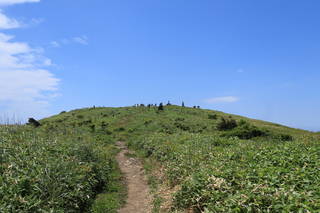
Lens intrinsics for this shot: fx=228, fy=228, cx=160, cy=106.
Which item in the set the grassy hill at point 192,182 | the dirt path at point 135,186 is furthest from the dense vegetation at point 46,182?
the dirt path at point 135,186

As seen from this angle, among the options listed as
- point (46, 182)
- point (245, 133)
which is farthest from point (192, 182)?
point (245, 133)

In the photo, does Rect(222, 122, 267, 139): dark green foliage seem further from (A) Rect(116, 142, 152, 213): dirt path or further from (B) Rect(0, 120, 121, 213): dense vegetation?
(B) Rect(0, 120, 121, 213): dense vegetation

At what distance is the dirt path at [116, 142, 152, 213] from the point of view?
29.1 ft

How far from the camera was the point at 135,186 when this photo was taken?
11789mm

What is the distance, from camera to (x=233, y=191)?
6.70 meters

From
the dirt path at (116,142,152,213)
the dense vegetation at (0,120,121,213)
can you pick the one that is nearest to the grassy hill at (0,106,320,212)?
the dense vegetation at (0,120,121,213)

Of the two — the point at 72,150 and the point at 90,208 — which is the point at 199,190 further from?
the point at 72,150

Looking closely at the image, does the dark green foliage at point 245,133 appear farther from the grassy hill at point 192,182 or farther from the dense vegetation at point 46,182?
the dense vegetation at point 46,182

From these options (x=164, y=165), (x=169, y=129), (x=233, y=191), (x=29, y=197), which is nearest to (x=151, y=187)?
(x=164, y=165)

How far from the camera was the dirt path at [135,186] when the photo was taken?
29.1 feet

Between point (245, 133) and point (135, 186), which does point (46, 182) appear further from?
point (245, 133)

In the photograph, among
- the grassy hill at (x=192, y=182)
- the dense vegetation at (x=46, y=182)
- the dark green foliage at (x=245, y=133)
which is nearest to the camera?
the grassy hill at (x=192, y=182)

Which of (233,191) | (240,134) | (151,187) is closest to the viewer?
(233,191)

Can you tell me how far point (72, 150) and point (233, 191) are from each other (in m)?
8.18
